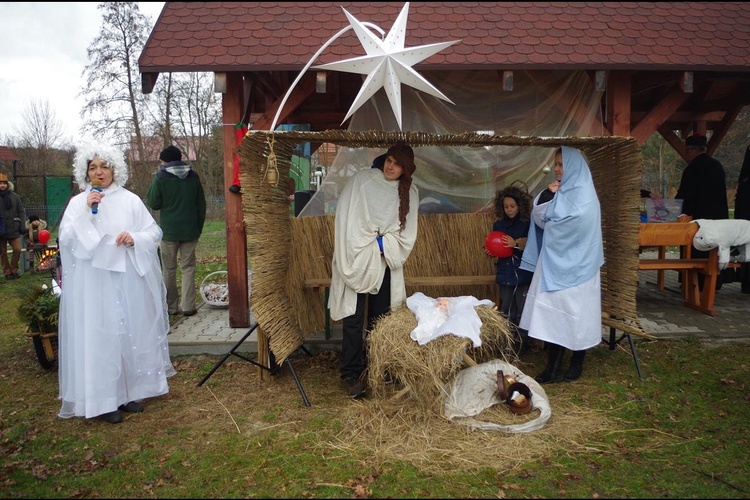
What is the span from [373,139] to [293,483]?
2.47m

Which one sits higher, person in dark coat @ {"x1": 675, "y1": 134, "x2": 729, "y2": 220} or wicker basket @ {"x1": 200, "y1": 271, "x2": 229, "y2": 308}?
person in dark coat @ {"x1": 675, "y1": 134, "x2": 729, "y2": 220}

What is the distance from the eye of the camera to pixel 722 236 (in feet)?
19.3

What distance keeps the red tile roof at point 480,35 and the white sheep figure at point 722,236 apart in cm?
171

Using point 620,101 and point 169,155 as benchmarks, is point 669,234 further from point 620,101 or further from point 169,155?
point 169,155

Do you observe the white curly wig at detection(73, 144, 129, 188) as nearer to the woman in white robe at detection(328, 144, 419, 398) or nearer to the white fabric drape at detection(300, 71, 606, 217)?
the woman in white robe at detection(328, 144, 419, 398)

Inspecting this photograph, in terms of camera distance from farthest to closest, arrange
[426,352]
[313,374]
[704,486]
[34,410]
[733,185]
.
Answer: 1. [733,185]
2. [313,374]
3. [34,410]
4. [426,352]
5. [704,486]

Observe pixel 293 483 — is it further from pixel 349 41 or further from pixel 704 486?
pixel 349 41

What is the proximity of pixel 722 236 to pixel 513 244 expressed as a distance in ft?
9.93

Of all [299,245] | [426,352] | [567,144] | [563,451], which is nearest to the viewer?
[563,451]

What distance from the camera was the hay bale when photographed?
348cm

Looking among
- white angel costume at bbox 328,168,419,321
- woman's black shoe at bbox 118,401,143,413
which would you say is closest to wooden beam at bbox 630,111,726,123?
white angel costume at bbox 328,168,419,321

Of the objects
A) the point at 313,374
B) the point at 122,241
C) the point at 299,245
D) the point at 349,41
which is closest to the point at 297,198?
the point at 299,245

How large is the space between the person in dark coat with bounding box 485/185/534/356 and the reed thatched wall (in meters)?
0.61

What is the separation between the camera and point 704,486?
9.21 feet
